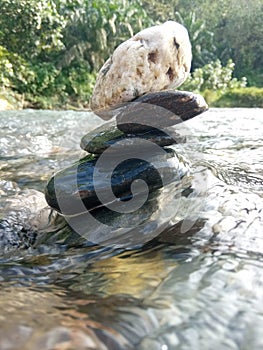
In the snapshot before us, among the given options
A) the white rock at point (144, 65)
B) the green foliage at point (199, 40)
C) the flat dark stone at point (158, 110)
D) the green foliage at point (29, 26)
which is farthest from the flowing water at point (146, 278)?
the green foliage at point (199, 40)

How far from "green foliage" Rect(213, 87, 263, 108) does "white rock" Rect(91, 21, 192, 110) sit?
51.6 feet

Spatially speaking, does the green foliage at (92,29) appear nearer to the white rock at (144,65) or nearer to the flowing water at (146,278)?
the white rock at (144,65)

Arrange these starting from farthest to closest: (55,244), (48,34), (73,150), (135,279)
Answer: (48,34) < (73,150) < (55,244) < (135,279)

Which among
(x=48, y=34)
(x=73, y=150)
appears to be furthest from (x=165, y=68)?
(x=48, y=34)

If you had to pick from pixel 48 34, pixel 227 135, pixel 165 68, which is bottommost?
pixel 227 135

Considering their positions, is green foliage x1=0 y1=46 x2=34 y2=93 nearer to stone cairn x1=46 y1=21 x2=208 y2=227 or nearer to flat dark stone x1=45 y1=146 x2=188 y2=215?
stone cairn x1=46 y1=21 x2=208 y2=227

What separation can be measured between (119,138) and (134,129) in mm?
136

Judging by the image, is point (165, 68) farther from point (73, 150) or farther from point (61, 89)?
point (61, 89)

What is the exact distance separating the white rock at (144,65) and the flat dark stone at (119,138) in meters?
0.26

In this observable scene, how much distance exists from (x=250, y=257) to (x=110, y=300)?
765 mm

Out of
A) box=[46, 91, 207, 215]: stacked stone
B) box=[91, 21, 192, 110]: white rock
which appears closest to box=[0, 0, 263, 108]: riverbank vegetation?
box=[91, 21, 192, 110]: white rock

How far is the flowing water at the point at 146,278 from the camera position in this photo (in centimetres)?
138

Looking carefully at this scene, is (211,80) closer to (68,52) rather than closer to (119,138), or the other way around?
(68,52)

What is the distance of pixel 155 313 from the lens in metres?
1.51
